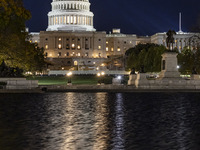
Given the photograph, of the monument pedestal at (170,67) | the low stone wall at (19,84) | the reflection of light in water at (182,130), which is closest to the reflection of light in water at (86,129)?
the reflection of light in water at (182,130)

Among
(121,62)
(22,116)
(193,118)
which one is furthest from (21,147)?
(121,62)

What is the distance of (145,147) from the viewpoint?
1238 centimetres

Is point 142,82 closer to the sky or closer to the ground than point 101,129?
closer to the sky

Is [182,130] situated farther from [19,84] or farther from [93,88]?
[93,88]

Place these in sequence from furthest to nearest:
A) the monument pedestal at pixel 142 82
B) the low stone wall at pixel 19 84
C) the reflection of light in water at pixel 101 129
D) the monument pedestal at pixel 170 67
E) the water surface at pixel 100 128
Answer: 1. the monument pedestal at pixel 170 67
2. the monument pedestal at pixel 142 82
3. the low stone wall at pixel 19 84
4. the reflection of light in water at pixel 101 129
5. the water surface at pixel 100 128

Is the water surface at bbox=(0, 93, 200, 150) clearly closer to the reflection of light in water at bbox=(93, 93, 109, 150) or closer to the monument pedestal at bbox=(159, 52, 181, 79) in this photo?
the reflection of light in water at bbox=(93, 93, 109, 150)

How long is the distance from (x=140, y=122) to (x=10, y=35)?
3369 centimetres

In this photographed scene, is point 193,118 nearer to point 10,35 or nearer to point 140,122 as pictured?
point 140,122

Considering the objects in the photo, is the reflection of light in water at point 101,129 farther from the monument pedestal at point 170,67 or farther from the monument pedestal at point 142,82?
the monument pedestal at point 170,67

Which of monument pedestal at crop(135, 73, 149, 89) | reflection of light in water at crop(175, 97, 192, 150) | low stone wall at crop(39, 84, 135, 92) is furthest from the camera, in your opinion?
monument pedestal at crop(135, 73, 149, 89)

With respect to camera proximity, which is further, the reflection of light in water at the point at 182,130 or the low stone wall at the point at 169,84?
the low stone wall at the point at 169,84

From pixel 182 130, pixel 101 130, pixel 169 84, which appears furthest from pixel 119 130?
pixel 169 84

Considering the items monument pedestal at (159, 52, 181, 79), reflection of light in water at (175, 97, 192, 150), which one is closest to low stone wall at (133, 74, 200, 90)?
monument pedestal at (159, 52, 181, 79)

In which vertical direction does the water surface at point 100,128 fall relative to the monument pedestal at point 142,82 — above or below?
below
